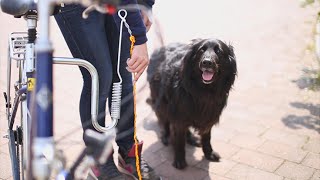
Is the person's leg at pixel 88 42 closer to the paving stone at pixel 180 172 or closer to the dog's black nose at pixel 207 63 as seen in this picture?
the dog's black nose at pixel 207 63

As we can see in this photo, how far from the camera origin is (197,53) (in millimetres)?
2811

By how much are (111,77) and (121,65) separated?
0.12m

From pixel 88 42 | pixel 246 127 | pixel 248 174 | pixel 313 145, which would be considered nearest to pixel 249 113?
pixel 246 127

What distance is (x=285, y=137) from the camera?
11.6 ft

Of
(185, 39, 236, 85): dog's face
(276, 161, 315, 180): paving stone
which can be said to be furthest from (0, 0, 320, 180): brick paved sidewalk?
(185, 39, 236, 85): dog's face

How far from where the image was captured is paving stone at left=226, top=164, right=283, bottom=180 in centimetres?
289

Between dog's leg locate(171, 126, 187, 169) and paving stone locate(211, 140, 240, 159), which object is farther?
paving stone locate(211, 140, 240, 159)

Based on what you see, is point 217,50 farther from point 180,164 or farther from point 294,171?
point 294,171

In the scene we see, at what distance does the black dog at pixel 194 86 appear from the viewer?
277 centimetres

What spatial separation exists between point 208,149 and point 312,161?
836mm

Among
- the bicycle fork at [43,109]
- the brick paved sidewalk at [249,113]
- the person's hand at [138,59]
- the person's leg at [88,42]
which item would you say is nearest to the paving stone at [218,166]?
the brick paved sidewalk at [249,113]

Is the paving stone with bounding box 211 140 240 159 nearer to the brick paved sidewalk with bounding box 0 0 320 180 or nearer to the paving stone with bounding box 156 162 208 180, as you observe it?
the brick paved sidewalk with bounding box 0 0 320 180

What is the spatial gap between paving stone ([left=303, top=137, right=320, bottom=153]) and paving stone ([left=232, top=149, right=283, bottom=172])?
1.17ft

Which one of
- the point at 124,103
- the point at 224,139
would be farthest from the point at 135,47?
the point at 224,139
